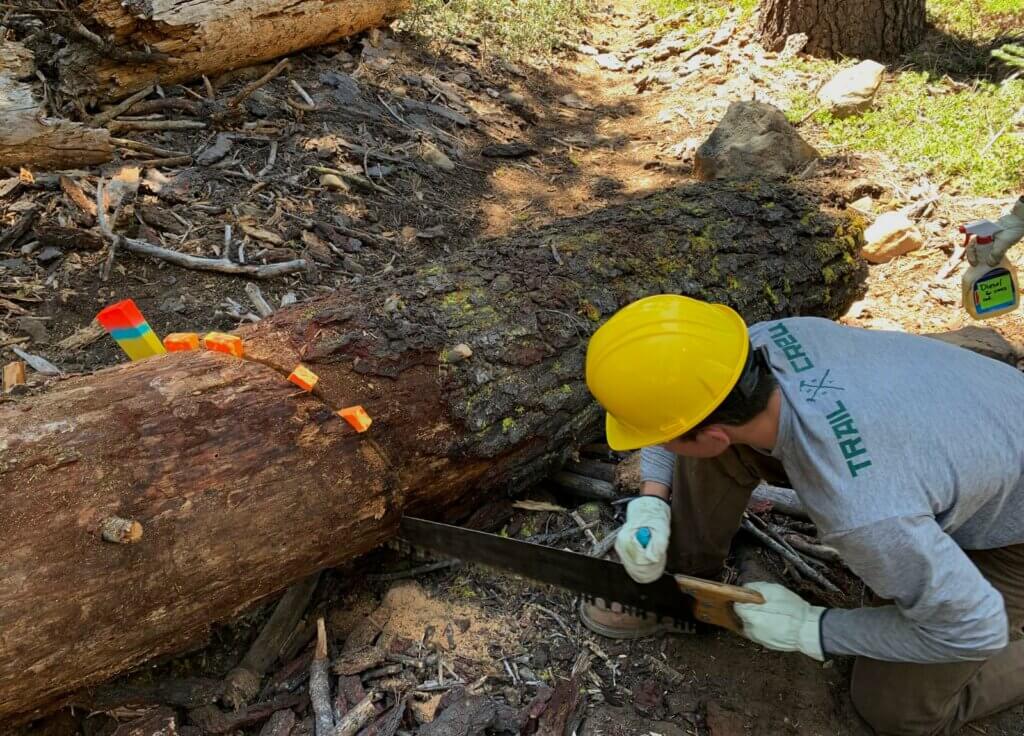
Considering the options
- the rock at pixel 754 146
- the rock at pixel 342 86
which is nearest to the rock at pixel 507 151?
the rock at pixel 342 86

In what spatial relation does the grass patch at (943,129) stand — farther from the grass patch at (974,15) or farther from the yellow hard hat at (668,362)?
the yellow hard hat at (668,362)

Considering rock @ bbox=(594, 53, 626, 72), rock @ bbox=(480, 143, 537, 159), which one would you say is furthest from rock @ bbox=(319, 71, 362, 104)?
rock @ bbox=(594, 53, 626, 72)

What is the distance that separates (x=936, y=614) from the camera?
1891mm

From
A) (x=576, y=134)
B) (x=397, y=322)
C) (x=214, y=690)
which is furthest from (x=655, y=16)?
(x=214, y=690)

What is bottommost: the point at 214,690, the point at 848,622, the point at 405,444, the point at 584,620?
the point at 214,690

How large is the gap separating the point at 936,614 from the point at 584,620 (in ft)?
4.32

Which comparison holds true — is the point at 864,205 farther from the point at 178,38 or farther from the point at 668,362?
the point at 178,38

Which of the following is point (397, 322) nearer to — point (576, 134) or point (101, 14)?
point (101, 14)

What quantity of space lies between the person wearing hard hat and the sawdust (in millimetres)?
984

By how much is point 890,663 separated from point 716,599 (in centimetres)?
59

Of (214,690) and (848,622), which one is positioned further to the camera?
(214,690)

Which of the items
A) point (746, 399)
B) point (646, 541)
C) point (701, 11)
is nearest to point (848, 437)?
point (746, 399)

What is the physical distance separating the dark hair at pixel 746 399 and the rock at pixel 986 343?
7.62ft

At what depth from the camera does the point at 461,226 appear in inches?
215
